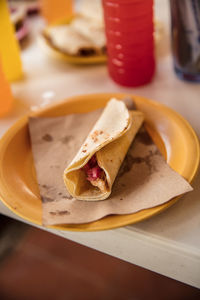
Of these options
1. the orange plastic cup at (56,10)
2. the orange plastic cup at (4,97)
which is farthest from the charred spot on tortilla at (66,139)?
the orange plastic cup at (56,10)

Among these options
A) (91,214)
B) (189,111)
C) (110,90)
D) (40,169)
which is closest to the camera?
(91,214)

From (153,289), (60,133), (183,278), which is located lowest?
(153,289)

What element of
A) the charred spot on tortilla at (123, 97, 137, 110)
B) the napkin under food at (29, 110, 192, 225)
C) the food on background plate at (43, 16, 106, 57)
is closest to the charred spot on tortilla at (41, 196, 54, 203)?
the napkin under food at (29, 110, 192, 225)

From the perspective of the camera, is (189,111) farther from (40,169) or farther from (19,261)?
(19,261)

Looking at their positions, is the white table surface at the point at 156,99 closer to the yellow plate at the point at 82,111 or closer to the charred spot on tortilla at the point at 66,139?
the yellow plate at the point at 82,111

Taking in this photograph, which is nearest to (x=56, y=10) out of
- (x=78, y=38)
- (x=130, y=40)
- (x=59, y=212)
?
(x=78, y=38)

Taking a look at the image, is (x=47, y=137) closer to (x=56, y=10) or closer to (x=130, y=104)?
(x=130, y=104)

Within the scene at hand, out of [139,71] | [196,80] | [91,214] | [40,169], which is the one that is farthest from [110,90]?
[91,214]
